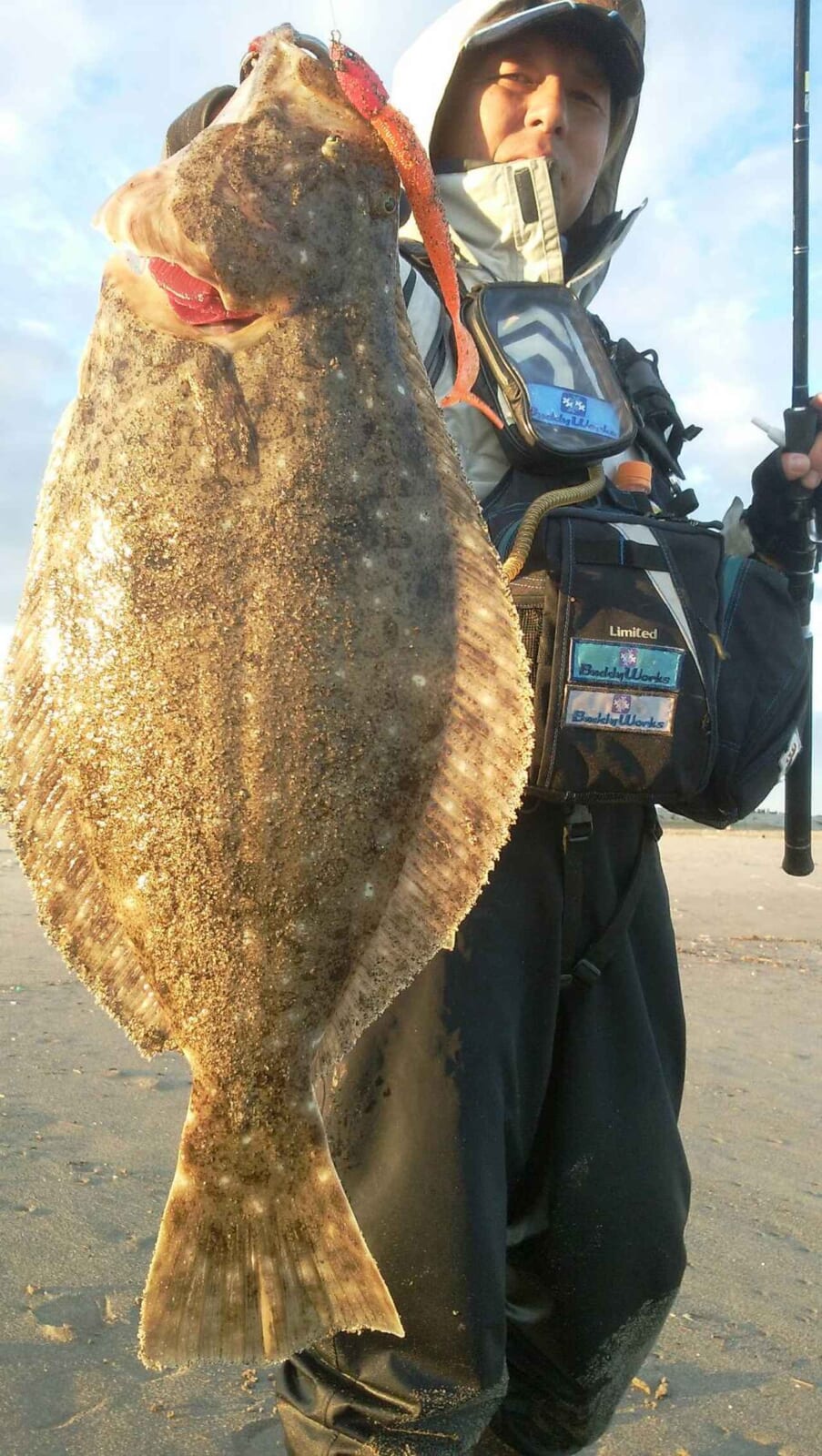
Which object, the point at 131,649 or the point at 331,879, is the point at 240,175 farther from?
the point at 331,879

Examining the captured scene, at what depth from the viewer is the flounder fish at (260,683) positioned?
1542 millimetres

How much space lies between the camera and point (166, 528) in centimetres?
153

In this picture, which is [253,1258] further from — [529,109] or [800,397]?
[800,397]

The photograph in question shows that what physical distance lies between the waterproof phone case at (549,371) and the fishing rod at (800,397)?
2.10 feet

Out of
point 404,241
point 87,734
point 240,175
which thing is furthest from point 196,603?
point 404,241

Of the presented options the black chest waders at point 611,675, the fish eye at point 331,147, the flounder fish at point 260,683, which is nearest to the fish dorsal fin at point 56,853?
the flounder fish at point 260,683

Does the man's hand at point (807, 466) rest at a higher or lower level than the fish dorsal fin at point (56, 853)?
higher

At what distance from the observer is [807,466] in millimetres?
2789

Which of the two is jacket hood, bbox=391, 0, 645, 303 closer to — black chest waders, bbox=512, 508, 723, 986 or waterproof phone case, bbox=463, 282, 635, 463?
waterproof phone case, bbox=463, 282, 635, 463

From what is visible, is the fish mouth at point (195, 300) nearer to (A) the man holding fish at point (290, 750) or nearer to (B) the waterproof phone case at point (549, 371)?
(A) the man holding fish at point (290, 750)

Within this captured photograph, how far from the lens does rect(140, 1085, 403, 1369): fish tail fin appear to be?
156cm

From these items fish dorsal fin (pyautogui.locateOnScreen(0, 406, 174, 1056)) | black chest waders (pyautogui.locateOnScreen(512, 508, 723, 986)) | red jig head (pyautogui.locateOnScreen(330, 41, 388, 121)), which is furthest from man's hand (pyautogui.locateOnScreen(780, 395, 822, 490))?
fish dorsal fin (pyautogui.locateOnScreen(0, 406, 174, 1056))

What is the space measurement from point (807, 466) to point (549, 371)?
83cm

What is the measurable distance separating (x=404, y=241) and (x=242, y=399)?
44.3 inches
